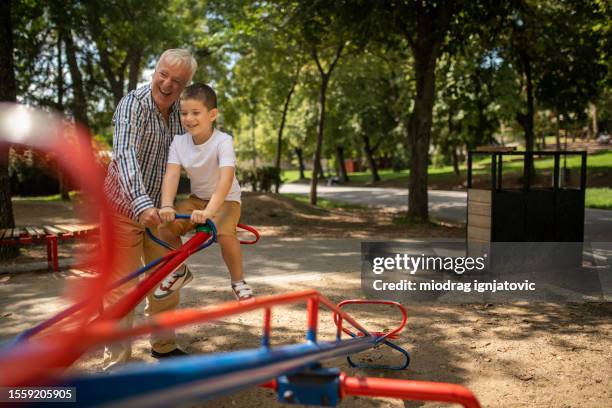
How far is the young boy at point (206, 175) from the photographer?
2.98m

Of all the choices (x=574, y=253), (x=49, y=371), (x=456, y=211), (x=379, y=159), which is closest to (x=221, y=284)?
(x=574, y=253)

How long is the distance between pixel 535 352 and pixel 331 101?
94.6 ft

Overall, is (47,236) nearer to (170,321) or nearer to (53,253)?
(53,253)

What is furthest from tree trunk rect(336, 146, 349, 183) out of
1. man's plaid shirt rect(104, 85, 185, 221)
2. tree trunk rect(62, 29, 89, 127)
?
man's plaid shirt rect(104, 85, 185, 221)

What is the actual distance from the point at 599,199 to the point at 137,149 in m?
18.1

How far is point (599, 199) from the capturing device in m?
18.4

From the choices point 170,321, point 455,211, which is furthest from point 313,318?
point 455,211

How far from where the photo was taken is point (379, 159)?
60.2 meters

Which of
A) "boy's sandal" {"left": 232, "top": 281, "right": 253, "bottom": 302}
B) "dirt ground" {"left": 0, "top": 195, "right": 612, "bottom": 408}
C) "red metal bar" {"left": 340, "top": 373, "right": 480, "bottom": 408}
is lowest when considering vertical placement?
"dirt ground" {"left": 0, "top": 195, "right": 612, "bottom": 408}

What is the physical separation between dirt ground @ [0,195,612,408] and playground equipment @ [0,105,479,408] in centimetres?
87

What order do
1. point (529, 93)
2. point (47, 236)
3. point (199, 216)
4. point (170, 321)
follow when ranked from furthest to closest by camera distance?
point (529, 93)
point (47, 236)
point (199, 216)
point (170, 321)

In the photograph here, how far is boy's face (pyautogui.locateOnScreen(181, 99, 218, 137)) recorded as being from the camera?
297 centimetres

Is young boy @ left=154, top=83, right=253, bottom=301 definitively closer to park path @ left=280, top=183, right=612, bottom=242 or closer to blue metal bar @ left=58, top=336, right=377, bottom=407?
blue metal bar @ left=58, top=336, right=377, bottom=407

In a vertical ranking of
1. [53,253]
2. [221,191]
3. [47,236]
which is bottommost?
[53,253]
